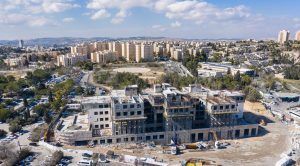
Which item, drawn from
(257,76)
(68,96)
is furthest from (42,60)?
(257,76)

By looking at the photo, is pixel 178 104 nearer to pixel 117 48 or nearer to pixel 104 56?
pixel 104 56

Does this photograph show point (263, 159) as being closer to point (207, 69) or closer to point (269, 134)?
point (269, 134)

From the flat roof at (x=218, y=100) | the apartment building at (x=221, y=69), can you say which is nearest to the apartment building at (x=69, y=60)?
the apartment building at (x=221, y=69)

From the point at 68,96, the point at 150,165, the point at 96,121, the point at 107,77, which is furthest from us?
the point at 107,77

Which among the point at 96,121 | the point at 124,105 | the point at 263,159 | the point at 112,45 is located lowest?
the point at 263,159

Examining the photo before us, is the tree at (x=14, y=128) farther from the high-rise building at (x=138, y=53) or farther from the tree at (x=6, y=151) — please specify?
the high-rise building at (x=138, y=53)

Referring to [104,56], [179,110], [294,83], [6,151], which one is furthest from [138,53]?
[6,151]

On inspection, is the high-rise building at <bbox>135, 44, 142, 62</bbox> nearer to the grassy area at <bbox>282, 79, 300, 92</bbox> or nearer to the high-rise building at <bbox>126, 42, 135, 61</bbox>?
the high-rise building at <bbox>126, 42, 135, 61</bbox>
